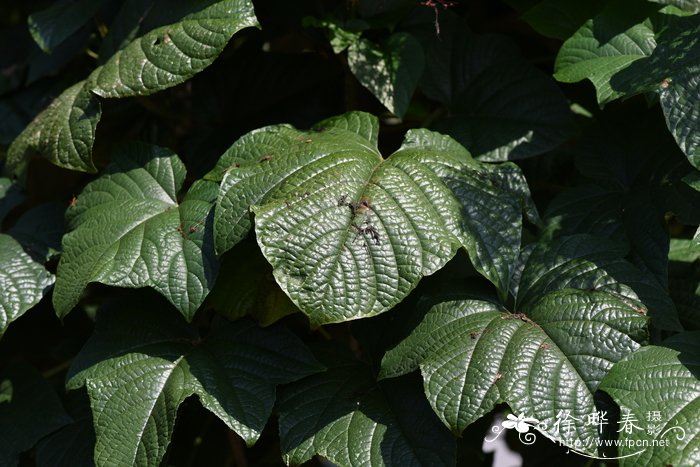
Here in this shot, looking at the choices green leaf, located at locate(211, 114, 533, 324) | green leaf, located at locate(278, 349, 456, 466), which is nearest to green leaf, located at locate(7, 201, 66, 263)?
green leaf, located at locate(211, 114, 533, 324)

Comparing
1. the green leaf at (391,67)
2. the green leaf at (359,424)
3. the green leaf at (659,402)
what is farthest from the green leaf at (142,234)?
the green leaf at (659,402)

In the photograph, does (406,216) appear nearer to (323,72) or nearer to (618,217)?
(618,217)

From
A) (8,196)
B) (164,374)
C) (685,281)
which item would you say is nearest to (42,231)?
(8,196)

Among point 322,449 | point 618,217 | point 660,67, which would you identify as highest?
point 660,67

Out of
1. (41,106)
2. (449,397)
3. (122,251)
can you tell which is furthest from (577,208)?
(41,106)

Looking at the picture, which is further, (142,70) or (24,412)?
(24,412)

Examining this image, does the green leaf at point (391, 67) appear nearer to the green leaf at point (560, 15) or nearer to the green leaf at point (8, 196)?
the green leaf at point (560, 15)

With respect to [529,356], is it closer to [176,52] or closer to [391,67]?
[391,67]
